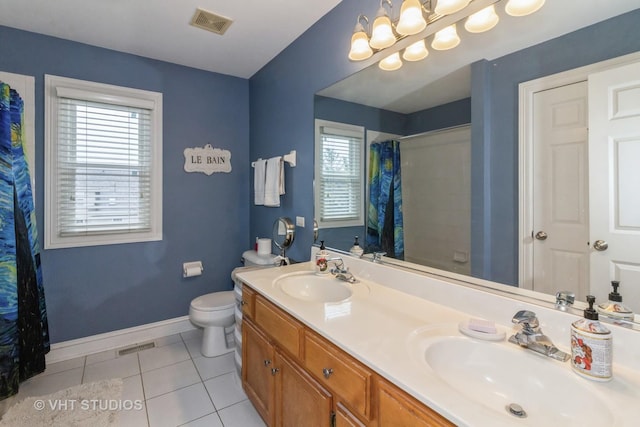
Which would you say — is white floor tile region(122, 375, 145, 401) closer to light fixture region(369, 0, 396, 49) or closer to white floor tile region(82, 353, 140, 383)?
white floor tile region(82, 353, 140, 383)

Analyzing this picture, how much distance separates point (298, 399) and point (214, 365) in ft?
4.23

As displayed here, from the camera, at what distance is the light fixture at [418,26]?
1.11 m

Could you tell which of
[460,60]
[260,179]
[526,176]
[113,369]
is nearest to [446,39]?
[460,60]

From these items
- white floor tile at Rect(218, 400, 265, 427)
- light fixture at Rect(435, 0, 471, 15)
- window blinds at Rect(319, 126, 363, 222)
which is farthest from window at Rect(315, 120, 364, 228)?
white floor tile at Rect(218, 400, 265, 427)

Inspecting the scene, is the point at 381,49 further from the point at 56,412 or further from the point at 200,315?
the point at 56,412

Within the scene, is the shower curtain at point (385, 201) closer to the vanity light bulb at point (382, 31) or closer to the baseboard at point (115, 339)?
the vanity light bulb at point (382, 31)

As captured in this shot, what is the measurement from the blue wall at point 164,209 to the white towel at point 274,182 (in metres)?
0.62

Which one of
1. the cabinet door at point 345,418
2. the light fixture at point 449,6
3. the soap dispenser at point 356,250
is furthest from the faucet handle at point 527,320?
the light fixture at point 449,6

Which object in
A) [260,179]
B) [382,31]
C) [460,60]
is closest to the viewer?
[460,60]

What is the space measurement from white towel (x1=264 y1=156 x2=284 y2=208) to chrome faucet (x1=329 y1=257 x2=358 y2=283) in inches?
33.0

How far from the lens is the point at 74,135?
7.32ft

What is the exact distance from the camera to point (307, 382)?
43.2 inches

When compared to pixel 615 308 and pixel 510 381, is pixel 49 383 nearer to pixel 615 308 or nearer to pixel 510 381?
pixel 510 381

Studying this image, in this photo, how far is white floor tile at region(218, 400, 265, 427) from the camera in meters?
1.61
